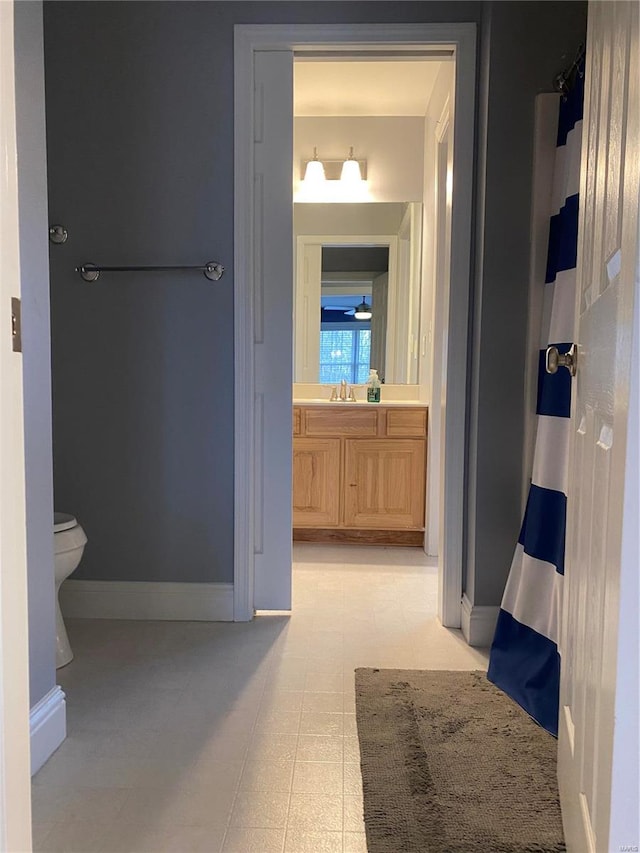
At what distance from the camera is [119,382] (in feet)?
8.19

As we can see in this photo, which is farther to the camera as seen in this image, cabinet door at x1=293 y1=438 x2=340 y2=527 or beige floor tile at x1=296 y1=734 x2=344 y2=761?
cabinet door at x1=293 y1=438 x2=340 y2=527

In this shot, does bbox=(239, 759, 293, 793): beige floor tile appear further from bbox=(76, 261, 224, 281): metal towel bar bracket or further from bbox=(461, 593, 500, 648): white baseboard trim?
bbox=(76, 261, 224, 281): metal towel bar bracket

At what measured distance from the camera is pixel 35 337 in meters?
1.53

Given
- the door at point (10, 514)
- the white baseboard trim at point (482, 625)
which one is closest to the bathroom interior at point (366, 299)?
the white baseboard trim at point (482, 625)

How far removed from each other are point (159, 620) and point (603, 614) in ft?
6.45

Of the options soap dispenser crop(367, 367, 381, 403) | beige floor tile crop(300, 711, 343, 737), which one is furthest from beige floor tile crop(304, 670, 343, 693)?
soap dispenser crop(367, 367, 381, 403)

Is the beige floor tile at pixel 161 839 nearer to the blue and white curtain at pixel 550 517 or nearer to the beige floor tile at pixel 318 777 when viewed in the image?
the beige floor tile at pixel 318 777

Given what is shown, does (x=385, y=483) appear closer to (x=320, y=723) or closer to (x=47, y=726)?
(x=320, y=723)

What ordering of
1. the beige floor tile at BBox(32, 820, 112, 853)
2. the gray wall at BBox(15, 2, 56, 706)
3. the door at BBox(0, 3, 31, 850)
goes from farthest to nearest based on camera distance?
the gray wall at BBox(15, 2, 56, 706), the beige floor tile at BBox(32, 820, 112, 853), the door at BBox(0, 3, 31, 850)

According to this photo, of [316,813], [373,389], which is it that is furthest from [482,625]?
[373,389]

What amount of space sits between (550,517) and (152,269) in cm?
163

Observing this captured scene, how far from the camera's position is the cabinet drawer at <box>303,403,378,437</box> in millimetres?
3617

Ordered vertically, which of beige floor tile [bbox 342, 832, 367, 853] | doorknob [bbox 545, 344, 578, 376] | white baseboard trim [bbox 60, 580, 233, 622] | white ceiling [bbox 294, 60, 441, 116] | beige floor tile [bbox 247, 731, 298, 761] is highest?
white ceiling [bbox 294, 60, 441, 116]

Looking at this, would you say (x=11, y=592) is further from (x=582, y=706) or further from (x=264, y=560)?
(x=264, y=560)
